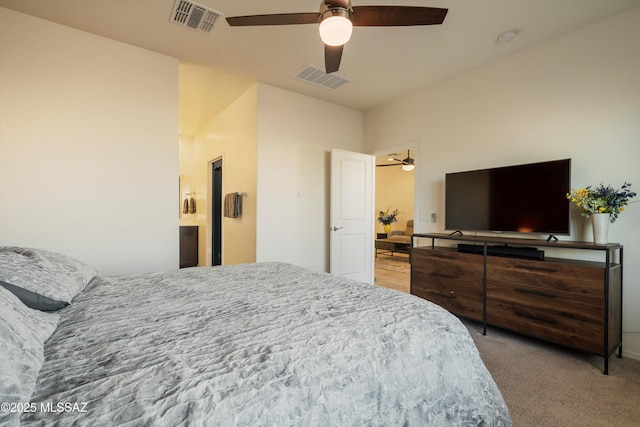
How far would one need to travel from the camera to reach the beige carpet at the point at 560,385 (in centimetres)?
Answer: 156

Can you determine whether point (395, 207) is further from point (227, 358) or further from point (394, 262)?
point (227, 358)

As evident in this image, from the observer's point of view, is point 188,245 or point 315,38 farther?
point 188,245

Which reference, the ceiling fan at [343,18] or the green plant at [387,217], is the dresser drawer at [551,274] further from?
the green plant at [387,217]

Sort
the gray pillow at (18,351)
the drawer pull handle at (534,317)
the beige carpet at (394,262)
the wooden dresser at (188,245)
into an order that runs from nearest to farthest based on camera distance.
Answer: the gray pillow at (18,351)
the drawer pull handle at (534,317)
the wooden dresser at (188,245)
the beige carpet at (394,262)

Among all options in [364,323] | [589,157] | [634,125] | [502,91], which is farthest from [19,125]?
[634,125]

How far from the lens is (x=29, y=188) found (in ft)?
7.81

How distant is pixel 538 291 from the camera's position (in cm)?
229

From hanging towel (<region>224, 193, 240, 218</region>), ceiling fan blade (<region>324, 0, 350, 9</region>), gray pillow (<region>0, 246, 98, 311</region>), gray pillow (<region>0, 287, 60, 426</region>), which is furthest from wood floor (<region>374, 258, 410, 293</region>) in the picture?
gray pillow (<region>0, 287, 60, 426</region>)

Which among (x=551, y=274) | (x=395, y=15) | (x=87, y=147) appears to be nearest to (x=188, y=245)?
(x=87, y=147)

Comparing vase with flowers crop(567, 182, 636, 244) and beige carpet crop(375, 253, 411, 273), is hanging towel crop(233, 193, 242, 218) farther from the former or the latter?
vase with flowers crop(567, 182, 636, 244)

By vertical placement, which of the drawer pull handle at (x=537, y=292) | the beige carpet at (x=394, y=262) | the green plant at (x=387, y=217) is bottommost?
the beige carpet at (x=394, y=262)

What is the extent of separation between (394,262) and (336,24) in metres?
5.71

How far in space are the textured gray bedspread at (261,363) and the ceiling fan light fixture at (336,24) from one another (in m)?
1.41

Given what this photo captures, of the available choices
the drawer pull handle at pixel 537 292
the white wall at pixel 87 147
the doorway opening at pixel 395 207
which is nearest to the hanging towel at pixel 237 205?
the white wall at pixel 87 147
